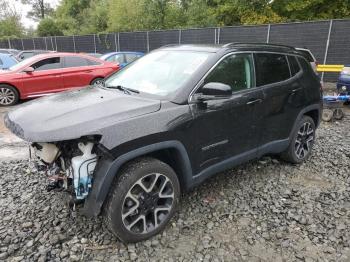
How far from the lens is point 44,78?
29.7 ft

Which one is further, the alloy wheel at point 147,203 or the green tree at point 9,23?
the green tree at point 9,23

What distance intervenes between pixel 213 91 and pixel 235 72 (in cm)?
72

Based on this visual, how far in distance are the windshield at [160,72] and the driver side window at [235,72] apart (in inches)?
7.7

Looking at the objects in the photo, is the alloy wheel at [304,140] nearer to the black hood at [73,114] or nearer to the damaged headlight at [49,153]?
the black hood at [73,114]

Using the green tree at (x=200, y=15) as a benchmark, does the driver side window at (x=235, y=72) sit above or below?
below

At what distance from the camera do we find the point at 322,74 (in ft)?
44.1

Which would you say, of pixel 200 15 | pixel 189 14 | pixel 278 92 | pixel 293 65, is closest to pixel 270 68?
pixel 278 92

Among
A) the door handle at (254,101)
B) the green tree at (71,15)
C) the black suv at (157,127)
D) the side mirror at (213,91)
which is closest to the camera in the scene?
the black suv at (157,127)

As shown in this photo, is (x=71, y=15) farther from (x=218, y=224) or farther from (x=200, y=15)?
(x=218, y=224)

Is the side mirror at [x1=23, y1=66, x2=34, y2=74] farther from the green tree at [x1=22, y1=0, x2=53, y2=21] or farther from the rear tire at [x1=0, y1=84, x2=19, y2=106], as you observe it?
the green tree at [x1=22, y1=0, x2=53, y2=21]

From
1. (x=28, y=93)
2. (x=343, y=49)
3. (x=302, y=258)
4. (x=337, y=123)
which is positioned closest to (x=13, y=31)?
(x=28, y=93)

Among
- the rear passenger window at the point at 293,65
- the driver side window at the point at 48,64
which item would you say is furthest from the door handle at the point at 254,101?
the driver side window at the point at 48,64

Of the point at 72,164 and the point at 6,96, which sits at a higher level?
the point at 72,164

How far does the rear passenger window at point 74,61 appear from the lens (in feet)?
31.4
